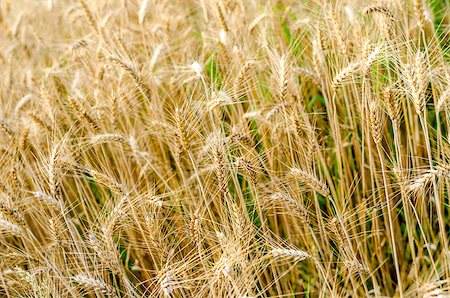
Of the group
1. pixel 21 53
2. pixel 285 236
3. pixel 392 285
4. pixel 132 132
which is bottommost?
pixel 392 285

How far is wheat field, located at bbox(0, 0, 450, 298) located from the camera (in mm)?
1880

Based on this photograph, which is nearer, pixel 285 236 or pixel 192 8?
pixel 285 236

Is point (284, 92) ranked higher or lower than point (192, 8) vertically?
lower

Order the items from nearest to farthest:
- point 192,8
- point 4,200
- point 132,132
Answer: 1. point 4,200
2. point 132,132
3. point 192,8

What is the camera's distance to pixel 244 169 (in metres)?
1.97

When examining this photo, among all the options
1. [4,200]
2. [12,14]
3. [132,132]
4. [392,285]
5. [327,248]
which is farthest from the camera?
[12,14]

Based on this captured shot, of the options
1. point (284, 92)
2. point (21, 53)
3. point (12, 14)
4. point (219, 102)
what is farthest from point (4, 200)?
point (12, 14)

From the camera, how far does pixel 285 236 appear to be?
2.48m

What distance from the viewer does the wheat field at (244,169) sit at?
188 cm

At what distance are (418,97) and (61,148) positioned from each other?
50.7 inches

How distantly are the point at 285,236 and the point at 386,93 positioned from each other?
A: 0.93 m

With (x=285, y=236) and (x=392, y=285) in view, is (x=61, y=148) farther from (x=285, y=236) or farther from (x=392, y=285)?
(x=392, y=285)

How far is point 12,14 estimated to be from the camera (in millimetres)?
4969

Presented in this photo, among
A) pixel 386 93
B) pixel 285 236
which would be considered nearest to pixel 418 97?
pixel 386 93
